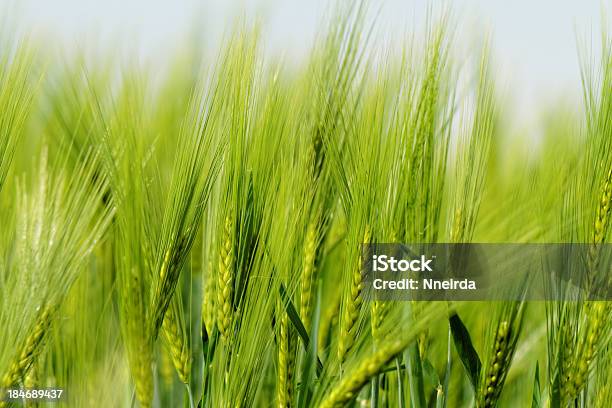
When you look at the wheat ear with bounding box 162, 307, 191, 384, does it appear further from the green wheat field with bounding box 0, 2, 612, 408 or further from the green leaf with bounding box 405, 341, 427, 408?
the green leaf with bounding box 405, 341, 427, 408

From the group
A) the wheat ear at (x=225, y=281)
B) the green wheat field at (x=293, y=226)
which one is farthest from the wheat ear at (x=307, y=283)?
the wheat ear at (x=225, y=281)

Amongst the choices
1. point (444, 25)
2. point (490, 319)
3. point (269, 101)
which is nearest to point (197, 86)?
point (269, 101)

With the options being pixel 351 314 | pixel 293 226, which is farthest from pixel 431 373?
pixel 293 226

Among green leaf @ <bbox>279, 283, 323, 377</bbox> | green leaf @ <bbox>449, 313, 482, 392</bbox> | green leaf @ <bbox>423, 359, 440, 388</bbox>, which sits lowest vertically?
green leaf @ <bbox>423, 359, 440, 388</bbox>

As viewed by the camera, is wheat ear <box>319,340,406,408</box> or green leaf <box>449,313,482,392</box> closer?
wheat ear <box>319,340,406,408</box>

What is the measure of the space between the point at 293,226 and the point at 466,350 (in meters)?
0.26

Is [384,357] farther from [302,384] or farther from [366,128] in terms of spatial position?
[366,128]

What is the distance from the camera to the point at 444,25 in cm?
95

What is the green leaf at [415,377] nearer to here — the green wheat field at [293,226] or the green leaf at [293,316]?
the green wheat field at [293,226]

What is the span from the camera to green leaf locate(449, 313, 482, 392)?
888 millimetres

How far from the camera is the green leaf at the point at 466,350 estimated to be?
35.0 inches

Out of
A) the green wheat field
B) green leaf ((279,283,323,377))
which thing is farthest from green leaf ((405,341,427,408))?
green leaf ((279,283,323,377))

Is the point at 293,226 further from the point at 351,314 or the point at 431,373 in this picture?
the point at 431,373

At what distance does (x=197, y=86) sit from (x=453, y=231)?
1.17 feet
